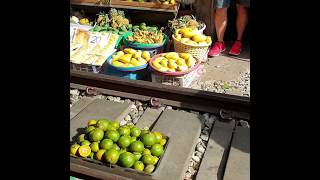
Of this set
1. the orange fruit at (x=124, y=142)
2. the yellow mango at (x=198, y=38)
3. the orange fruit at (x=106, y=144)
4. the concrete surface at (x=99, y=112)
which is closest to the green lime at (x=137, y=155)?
the orange fruit at (x=124, y=142)

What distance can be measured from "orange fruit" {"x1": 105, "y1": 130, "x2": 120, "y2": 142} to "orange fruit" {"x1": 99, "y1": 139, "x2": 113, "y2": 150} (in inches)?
1.7

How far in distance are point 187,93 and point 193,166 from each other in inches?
40.8

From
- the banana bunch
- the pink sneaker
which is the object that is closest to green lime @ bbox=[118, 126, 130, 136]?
the banana bunch

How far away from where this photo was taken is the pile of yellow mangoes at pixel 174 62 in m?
5.29

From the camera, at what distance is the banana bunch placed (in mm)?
6168

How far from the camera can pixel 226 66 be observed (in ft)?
21.0

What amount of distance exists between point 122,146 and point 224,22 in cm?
402

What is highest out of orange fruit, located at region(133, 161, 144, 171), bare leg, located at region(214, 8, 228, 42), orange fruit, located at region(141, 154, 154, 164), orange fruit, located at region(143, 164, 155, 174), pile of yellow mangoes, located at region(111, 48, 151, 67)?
bare leg, located at region(214, 8, 228, 42)

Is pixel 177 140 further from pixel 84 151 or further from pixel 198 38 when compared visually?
pixel 198 38

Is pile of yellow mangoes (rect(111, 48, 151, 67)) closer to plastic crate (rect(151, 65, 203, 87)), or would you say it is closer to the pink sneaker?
plastic crate (rect(151, 65, 203, 87))

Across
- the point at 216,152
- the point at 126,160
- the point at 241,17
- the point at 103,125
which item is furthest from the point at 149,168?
the point at 241,17

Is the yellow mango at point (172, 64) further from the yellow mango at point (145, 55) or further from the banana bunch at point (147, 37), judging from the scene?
the banana bunch at point (147, 37)
